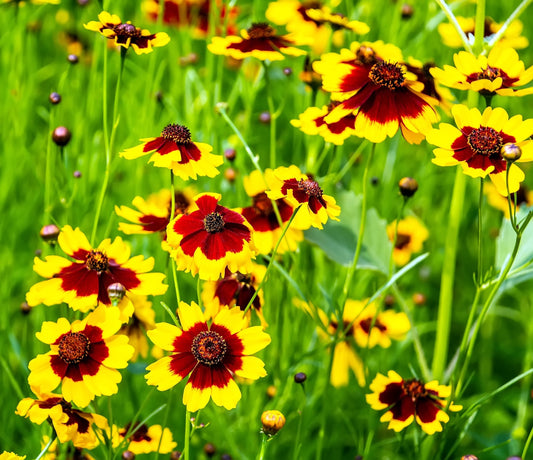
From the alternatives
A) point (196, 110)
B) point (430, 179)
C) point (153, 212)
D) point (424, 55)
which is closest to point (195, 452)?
point (153, 212)

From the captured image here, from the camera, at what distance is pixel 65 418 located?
0.88 m

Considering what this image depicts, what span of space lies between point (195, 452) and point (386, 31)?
134cm

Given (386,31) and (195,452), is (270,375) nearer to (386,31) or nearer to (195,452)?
(195,452)

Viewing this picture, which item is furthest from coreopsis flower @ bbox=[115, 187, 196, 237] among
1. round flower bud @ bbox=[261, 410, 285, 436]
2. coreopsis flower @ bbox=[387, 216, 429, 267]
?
coreopsis flower @ bbox=[387, 216, 429, 267]

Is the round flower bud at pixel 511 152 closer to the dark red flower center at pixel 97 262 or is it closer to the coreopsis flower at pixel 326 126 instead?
the coreopsis flower at pixel 326 126

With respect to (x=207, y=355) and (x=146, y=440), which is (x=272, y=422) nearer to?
(x=207, y=355)

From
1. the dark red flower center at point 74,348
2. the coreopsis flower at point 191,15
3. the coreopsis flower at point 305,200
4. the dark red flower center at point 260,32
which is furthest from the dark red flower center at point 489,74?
the coreopsis flower at point 191,15

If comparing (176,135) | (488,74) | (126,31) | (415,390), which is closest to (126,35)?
(126,31)

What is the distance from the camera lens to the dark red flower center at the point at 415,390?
1047 mm

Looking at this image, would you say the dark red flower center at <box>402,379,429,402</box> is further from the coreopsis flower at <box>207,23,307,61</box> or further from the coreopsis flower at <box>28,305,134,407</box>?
the coreopsis flower at <box>207,23,307,61</box>

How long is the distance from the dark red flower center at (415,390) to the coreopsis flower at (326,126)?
0.37 metres

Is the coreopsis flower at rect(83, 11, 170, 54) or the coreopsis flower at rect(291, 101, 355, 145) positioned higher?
the coreopsis flower at rect(83, 11, 170, 54)

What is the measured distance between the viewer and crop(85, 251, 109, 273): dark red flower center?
98 cm

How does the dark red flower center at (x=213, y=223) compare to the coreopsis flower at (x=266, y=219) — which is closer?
the dark red flower center at (x=213, y=223)
